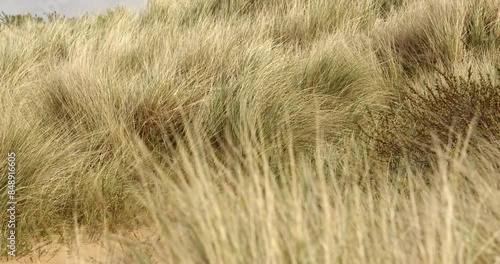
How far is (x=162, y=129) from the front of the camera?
3990 millimetres

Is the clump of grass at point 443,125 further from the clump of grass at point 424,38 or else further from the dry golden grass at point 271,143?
the clump of grass at point 424,38

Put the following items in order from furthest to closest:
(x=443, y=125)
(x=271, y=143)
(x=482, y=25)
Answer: (x=482, y=25), (x=271, y=143), (x=443, y=125)

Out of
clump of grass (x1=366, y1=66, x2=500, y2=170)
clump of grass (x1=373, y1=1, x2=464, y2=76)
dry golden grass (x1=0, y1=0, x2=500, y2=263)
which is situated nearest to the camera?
dry golden grass (x1=0, y1=0, x2=500, y2=263)

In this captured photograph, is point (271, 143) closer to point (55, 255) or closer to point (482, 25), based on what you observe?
point (55, 255)

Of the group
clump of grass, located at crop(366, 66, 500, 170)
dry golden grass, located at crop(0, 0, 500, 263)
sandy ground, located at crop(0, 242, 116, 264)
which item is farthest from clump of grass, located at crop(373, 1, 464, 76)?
sandy ground, located at crop(0, 242, 116, 264)

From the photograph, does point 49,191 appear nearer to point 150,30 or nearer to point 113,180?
point 113,180

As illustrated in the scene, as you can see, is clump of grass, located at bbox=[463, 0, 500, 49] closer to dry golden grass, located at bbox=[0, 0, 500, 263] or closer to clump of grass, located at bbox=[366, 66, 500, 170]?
dry golden grass, located at bbox=[0, 0, 500, 263]

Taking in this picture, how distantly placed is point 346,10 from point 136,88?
11.9 ft

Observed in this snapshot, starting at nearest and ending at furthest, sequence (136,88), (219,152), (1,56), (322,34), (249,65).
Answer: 1. (219,152)
2. (136,88)
3. (249,65)
4. (1,56)
5. (322,34)

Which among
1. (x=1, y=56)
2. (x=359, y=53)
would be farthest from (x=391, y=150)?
(x=1, y=56)

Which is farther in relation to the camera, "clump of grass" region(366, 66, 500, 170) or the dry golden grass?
"clump of grass" region(366, 66, 500, 170)

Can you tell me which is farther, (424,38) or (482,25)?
(424,38)

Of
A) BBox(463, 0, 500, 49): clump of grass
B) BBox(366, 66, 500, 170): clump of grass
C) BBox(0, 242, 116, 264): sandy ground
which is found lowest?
BBox(0, 242, 116, 264): sandy ground

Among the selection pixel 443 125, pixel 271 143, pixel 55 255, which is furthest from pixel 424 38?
pixel 55 255
